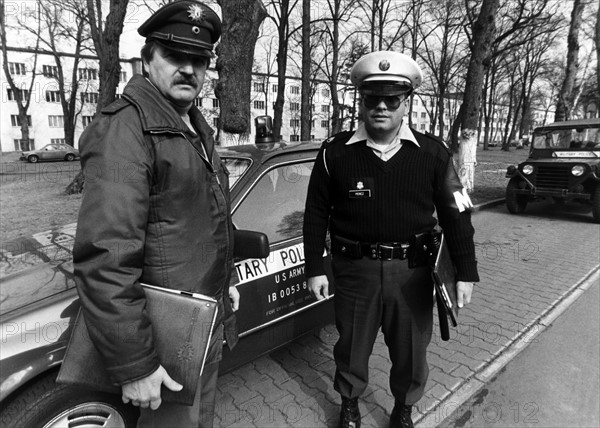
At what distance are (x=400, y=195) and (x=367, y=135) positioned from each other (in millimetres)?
368

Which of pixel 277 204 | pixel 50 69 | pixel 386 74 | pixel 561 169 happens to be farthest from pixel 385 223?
pixel 50 69

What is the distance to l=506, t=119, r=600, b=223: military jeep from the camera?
825 cm

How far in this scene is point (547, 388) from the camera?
277cm

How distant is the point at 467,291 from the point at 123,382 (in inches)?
67.6

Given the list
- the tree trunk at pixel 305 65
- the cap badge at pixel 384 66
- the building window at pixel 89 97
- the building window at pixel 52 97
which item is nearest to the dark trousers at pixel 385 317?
the cap badge at pixel 384 66

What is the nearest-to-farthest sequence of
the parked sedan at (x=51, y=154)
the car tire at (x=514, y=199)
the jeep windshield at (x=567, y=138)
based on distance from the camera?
the jeep windshield at (x=567, y=138)
the car tire at (x=514, y=199)
the parked sedan at (x=51, y=154)

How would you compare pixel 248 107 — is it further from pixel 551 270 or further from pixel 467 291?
pixel 551 270

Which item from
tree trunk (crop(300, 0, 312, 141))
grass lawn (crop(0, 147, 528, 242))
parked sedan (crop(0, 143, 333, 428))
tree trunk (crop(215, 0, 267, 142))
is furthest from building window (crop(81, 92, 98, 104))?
parked sedan (crop(0, 143, 333, 428))

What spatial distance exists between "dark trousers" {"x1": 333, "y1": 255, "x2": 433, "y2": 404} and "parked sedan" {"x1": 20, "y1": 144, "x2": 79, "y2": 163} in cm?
3084

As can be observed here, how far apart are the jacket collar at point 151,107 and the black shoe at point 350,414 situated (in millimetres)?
1757

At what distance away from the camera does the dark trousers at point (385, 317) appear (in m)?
2.11

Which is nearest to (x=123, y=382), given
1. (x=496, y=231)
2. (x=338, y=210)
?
(x=338, y=210)

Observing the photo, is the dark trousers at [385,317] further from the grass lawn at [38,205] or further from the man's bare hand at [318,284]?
the grass lawn at [38,205]

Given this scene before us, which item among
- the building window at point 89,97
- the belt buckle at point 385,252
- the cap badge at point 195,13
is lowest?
the belt buckle at point 385,252
